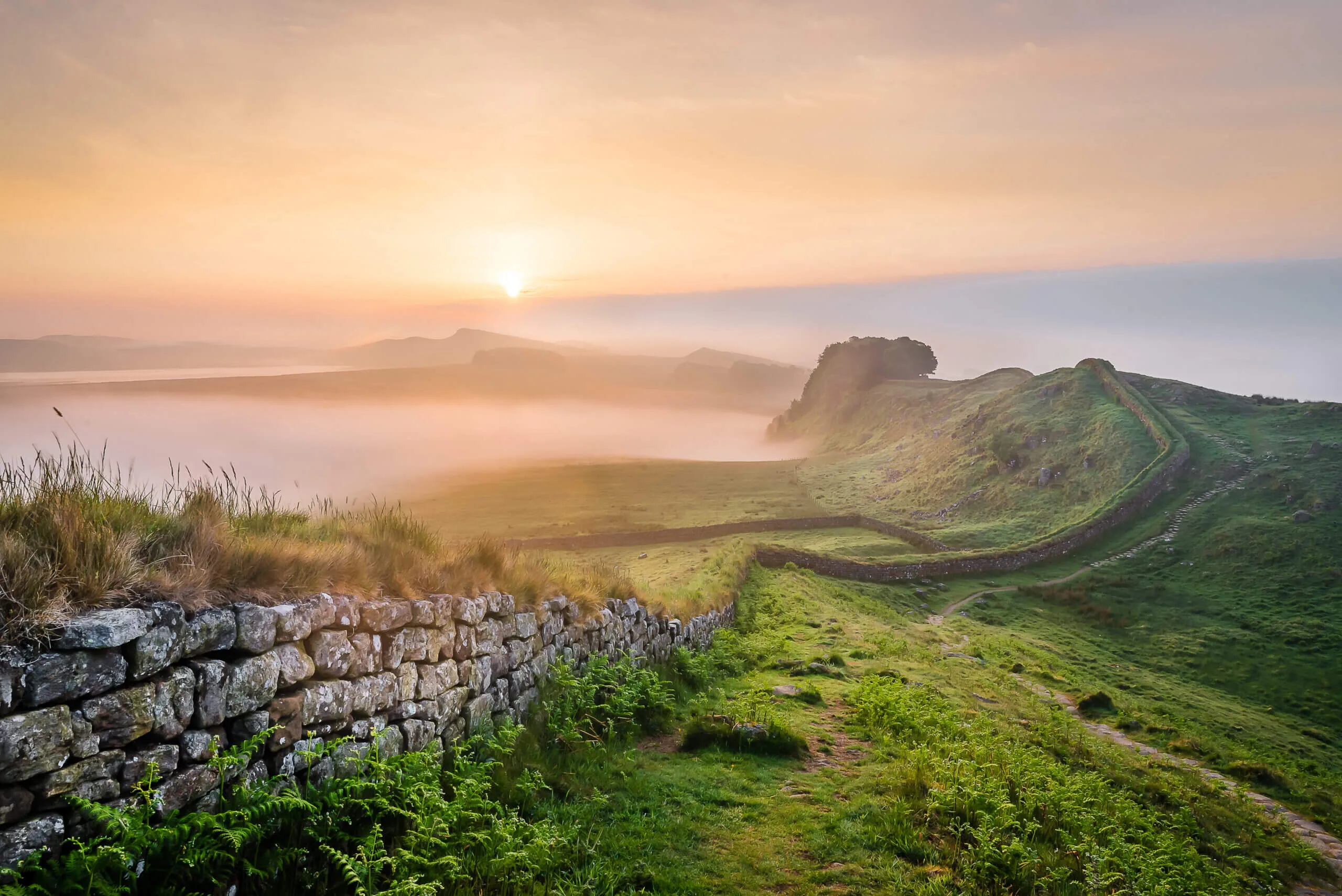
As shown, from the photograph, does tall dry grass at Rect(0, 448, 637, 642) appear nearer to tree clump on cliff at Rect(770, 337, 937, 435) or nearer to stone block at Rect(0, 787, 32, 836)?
stone block at Rect(0, 787, 32, 836)

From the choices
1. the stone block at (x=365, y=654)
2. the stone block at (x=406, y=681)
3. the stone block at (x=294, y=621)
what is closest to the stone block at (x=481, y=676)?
the stone block at (x=406, y=681)

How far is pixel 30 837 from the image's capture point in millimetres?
4484

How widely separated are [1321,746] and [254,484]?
36.5m

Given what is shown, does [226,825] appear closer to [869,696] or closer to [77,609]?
[77,609]

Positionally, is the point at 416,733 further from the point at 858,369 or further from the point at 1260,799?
the point at 858,369

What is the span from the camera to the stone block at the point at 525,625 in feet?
35.1

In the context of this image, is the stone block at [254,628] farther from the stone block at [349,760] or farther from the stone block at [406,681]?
the stone block at [406,681]

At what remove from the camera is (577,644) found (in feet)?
42.1

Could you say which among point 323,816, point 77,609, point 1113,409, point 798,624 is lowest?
point 798,624

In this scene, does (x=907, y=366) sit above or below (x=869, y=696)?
above

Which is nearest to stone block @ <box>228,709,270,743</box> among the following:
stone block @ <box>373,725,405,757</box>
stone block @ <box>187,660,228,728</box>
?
stone block @ <box>187,660,228,728</box>

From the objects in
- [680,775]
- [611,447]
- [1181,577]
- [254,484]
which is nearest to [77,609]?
[254,484]

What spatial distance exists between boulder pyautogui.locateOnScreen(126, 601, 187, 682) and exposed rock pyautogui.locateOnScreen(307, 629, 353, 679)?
1439 millimetres

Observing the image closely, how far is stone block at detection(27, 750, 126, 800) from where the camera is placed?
15.1ft
